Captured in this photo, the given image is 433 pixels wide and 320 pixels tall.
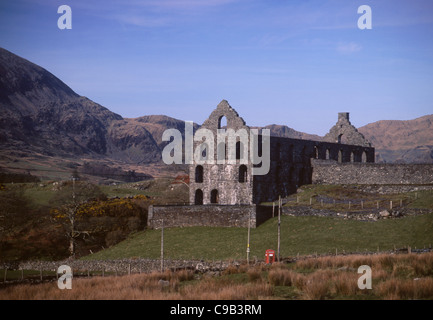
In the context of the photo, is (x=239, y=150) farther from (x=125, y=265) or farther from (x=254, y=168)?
(x=125, y=265)

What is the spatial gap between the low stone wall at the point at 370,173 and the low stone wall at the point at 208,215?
17.4m

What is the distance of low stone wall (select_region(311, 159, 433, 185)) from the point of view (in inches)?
2450

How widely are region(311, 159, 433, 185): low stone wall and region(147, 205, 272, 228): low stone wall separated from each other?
57.2 feet

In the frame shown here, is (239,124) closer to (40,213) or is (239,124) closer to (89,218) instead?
(89,218)

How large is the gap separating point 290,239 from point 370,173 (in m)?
24.4

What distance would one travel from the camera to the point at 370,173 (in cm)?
6494

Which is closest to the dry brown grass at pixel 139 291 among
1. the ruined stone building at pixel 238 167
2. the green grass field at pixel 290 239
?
the green grass field at pixel 290 239

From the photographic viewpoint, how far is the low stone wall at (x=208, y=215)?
5141 centimetres

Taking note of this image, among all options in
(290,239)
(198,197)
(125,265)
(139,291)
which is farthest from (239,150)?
(139,291)

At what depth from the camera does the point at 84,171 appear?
506 feet

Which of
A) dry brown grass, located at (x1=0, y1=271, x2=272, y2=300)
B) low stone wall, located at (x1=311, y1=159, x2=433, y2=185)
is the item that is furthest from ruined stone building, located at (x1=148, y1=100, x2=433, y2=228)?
dry brown grass, located at (x1=0, y1=271, x2=272, y2=300)

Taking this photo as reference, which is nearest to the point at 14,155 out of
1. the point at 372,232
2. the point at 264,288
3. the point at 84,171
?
the point at 84,171

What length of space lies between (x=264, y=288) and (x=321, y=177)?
45.8 m
